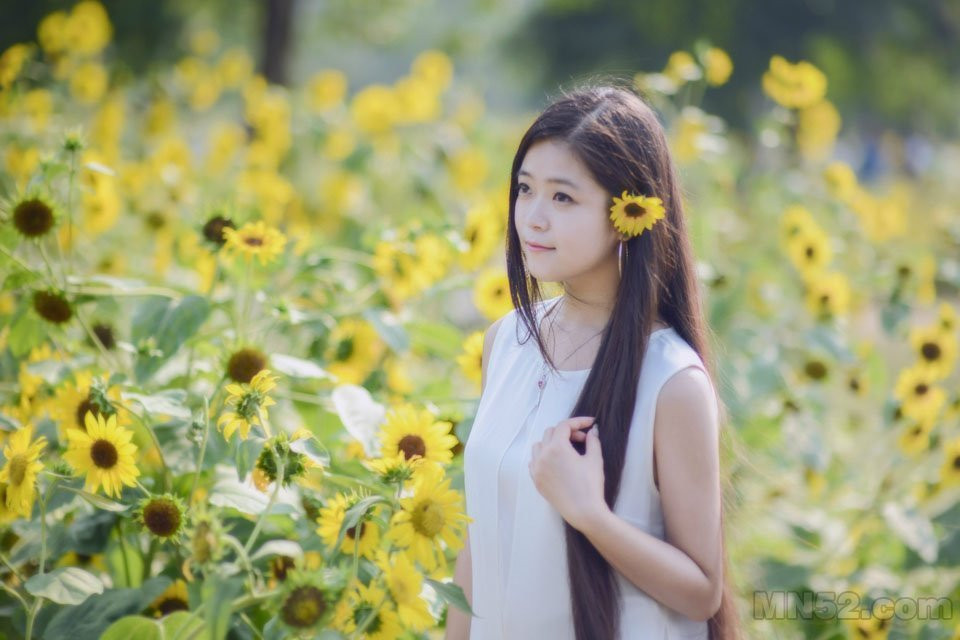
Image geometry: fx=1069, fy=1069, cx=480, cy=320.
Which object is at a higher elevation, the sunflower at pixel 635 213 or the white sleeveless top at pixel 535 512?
the sunflower at pixel 635 213

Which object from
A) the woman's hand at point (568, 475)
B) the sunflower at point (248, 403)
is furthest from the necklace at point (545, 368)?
the sunflower at point (248, 403)

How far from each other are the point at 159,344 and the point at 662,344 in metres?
0.83

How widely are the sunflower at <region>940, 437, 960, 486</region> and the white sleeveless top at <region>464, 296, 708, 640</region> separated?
3.15ft

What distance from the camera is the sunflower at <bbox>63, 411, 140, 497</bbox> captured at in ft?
4.35

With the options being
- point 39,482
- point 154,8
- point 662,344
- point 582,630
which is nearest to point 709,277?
point 662,344

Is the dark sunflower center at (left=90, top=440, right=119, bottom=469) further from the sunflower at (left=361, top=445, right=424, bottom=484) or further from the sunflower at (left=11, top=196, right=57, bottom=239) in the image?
the sunflower at (left=11, top=196, right=57, bottom=239)

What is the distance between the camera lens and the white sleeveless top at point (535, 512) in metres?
1.27

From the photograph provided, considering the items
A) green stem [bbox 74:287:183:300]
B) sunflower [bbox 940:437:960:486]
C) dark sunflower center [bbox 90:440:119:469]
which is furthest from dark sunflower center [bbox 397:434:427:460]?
sunflower [bbox 940:437:960:486]

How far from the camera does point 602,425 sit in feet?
4.18

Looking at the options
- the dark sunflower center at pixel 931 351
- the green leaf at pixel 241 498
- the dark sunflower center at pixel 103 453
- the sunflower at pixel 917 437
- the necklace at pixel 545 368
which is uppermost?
the necklace at pixel 545 368

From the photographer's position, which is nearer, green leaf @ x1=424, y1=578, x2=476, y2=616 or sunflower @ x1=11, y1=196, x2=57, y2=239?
green leaf @ x1=424, y1=578, x2=476, y2=616

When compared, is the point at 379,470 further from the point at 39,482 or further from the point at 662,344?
the point at 39,482

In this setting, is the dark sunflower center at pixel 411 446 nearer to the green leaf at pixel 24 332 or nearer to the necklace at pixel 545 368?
the necklace at pixel 545 368

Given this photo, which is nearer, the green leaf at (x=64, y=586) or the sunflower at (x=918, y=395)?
the green leaf at (x=64, y=586)
